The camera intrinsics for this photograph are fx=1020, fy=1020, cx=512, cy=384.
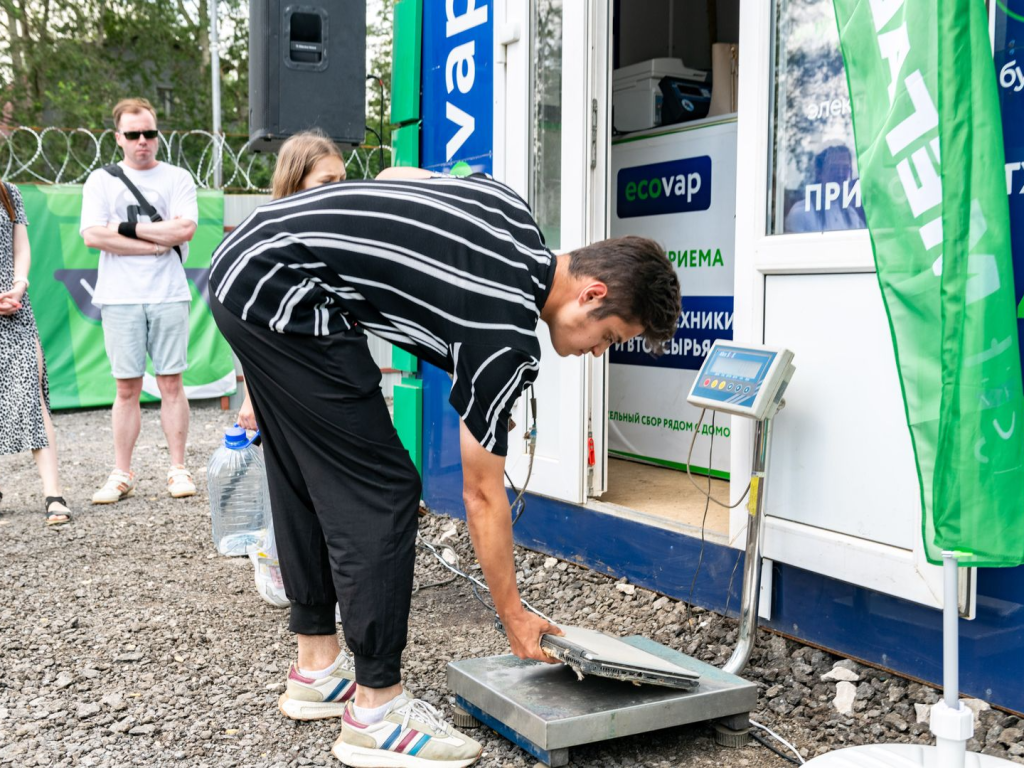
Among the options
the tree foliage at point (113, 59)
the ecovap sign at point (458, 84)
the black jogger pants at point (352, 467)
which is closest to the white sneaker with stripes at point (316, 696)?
the black jogger pants at point (352, 467)

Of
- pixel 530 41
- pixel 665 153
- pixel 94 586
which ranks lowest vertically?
pixel 94 586

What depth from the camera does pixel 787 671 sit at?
3.14m

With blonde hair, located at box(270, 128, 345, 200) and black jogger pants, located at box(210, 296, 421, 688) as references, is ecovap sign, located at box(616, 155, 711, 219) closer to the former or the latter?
blonde hair, located at box(270, 128, 345, 200)

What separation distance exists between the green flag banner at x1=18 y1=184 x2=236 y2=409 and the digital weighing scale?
731 centimetres

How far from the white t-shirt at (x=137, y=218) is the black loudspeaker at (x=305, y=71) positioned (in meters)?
0.73

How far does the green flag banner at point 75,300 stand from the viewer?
909 centimetres

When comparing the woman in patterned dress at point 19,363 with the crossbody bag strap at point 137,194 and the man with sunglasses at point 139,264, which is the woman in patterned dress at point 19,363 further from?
the crossbody bag strap at point 137,194

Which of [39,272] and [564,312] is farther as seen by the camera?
[39,272]

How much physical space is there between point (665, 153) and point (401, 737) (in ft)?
11.1

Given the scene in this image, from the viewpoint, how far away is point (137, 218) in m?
5.64

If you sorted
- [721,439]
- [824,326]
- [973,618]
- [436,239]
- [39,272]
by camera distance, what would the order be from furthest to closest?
[39,272]
[721,439]
[824,326]
[973,618]
[436,239]

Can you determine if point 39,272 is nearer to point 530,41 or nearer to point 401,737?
point 530,41

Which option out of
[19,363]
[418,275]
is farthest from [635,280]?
[19,363]

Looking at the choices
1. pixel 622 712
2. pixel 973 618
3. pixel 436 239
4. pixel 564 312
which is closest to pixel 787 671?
pixel 973 618
